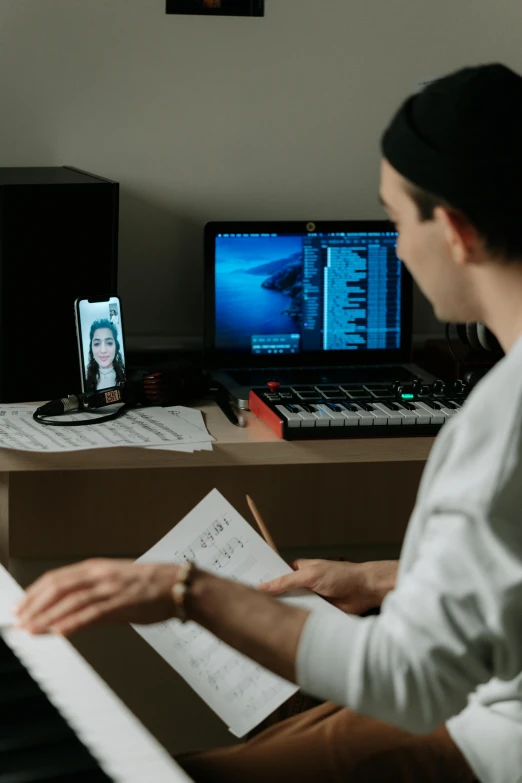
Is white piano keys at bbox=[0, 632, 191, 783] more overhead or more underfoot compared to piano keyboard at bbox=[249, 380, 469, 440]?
more overhead

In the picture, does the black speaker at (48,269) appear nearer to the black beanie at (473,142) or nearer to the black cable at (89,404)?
the black cable at (89,404)

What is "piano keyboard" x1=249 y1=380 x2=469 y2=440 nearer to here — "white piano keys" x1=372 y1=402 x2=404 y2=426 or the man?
"white piano keys" x1=372 y1=402 x2=404 y2=426

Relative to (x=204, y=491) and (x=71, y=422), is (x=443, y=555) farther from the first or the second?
(x=71, y=422)

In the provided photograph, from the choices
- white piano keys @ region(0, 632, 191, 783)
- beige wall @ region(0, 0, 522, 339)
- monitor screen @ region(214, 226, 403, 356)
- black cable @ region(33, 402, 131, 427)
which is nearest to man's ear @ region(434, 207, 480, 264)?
white piano keys @ region(0, 632, 191, 783)

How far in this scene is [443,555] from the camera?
2.46 ft

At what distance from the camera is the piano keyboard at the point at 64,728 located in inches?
26.3

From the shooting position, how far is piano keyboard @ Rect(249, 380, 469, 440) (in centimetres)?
164

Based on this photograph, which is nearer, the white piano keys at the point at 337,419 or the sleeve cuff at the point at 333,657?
the sleeve cuff at the point at 333,657

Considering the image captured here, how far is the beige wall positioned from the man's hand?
4.25ft

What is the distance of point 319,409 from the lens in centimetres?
169

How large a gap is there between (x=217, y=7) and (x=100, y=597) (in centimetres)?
147

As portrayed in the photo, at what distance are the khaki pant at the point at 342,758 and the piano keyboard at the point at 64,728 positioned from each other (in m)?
0.31

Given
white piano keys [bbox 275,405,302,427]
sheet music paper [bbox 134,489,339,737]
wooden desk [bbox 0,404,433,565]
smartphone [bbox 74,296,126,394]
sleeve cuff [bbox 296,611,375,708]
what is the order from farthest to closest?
1. smartphone [bbox 74,296,126,394]
2. white piano keys [bbox 275,405,302,427]
3. wooden desk [bbox 0,404,433,565]
4. sheet music paper [bbox 134,489,339,737]
5. sleeve cuff [bbox 296,611,375,708]

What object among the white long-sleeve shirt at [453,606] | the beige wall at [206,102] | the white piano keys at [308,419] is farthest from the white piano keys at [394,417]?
the white long-sleeve shirt at [453,606]
